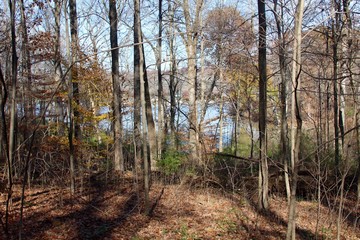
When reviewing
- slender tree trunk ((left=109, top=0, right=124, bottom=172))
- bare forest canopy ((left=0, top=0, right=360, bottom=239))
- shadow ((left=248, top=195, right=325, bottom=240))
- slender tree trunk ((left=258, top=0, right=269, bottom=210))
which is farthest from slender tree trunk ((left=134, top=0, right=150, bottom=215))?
slender tree trunk ((left=109, top=0, right=124, bottom=172))

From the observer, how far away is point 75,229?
5723 millimetres

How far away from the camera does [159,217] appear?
693cm

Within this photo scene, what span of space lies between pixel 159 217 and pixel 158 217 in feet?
0.08

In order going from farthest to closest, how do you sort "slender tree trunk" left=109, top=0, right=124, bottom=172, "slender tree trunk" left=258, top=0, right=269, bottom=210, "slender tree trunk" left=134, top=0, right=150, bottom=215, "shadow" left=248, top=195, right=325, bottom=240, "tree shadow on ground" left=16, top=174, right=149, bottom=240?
"slender tree trunk" left=109, top=0, right=124, bottom=172
"slender tree trunk" left=258, top=0, right=269, bottom=210
"shadow" left=248, top=195, right=325, bottom=240
"slender tree trunk" left=134, top=0, right=150, bottom=215
"tree shadow on ground" left=16, top=174, right=149, bottom=240

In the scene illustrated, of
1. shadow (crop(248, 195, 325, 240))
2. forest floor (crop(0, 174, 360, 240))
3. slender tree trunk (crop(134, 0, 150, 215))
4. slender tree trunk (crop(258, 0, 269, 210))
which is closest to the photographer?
forest floor (crop(0, 174, 360, 240))

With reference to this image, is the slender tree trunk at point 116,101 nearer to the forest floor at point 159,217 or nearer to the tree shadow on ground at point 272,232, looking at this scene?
the forest floor at point 159,217

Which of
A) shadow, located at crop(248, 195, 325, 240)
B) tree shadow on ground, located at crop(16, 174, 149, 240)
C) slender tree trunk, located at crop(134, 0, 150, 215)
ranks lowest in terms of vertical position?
shadow, located at crop(248, 195, 325, 240)

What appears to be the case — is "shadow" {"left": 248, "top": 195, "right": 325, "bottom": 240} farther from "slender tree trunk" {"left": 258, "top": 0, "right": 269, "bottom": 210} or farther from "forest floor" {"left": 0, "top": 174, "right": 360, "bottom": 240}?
"slender tree trunk" {"left": 258, "top": 0, "right": 269, "bottom": 210}

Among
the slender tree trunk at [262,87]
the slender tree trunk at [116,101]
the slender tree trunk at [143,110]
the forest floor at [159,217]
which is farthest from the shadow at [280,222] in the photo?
the slender tree trunk at [116,101]

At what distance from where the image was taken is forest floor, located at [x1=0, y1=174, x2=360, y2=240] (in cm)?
577

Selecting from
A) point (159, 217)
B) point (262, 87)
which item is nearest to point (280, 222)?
point (159, 217)

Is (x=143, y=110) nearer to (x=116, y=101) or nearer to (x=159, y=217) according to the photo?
(x=159, y=217)

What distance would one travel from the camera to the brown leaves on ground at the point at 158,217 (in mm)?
5773

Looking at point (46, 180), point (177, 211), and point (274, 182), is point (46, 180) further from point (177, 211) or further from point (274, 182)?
point (274, 182)
